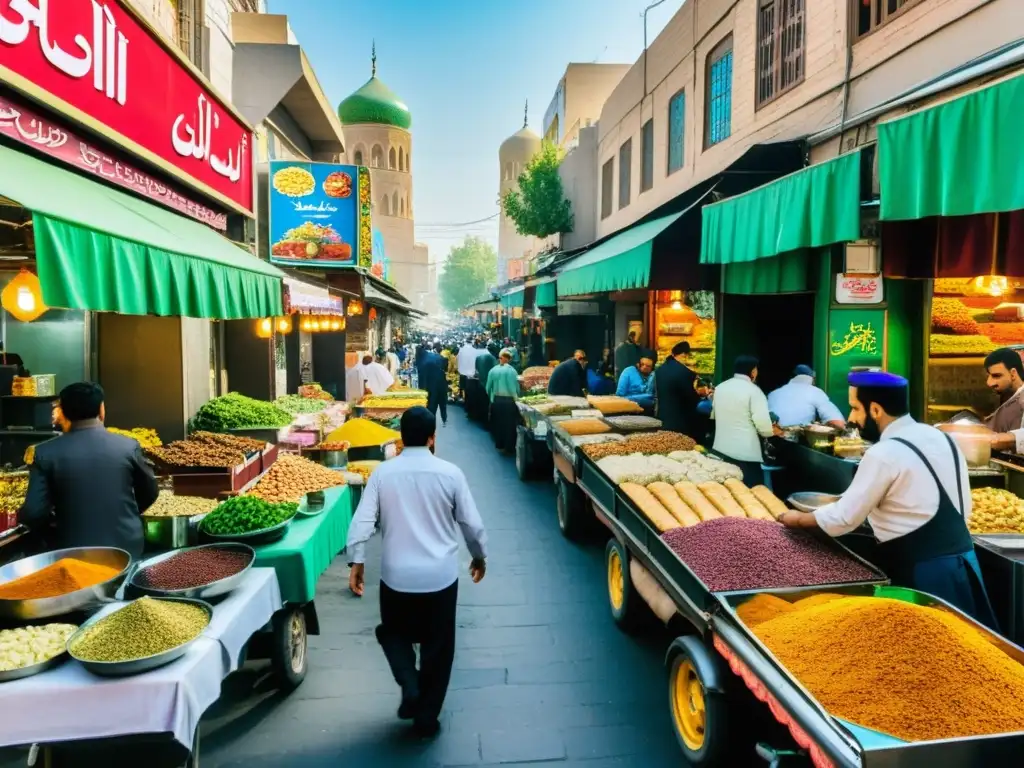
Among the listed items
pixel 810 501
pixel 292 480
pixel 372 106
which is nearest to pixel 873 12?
pixel 810 501

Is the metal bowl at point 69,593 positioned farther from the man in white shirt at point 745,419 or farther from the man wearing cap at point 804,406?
the man wearing cap at point 804,406

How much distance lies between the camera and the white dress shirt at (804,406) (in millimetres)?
7230

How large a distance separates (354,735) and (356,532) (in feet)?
3.95

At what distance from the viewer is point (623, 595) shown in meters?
5.36

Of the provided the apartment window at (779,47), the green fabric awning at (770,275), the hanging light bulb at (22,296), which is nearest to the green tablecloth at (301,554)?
the hanging light bulb at (22,296)

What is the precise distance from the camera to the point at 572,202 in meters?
25.0

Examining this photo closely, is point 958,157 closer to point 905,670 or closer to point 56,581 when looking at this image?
point 905,670

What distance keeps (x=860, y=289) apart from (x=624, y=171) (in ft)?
41.6

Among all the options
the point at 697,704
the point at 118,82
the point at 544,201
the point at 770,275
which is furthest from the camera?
the point at 544,201

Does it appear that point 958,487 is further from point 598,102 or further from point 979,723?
point 598,102

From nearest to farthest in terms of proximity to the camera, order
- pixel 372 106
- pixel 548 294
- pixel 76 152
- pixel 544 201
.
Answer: pixel 76 152 < pixel 548 294 < pixel 544 201 < pixel 372 106

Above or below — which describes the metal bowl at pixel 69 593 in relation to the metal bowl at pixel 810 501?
below

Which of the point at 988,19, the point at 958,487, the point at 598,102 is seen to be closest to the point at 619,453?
the point at 958,487

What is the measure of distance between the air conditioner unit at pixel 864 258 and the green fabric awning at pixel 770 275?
1001 mm
